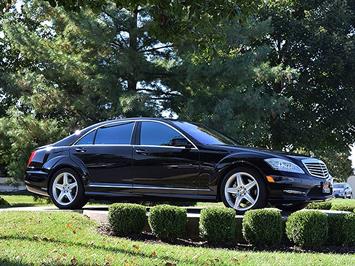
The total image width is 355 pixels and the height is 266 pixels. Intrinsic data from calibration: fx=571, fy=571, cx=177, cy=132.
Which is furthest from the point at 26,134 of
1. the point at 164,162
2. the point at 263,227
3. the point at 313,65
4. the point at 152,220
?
the point at 313,65

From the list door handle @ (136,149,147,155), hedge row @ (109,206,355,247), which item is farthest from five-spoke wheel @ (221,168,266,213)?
door handle @ (136,149,147,155)

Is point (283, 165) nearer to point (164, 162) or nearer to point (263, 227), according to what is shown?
point (263, 227)

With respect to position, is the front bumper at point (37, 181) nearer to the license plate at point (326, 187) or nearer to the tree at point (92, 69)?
the license plate at point (326, 187)

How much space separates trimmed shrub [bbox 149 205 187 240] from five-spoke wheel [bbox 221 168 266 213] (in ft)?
2.43

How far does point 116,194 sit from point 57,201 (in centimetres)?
118

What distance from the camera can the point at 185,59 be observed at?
62.0ft

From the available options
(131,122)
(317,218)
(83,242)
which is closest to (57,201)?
(131,122)

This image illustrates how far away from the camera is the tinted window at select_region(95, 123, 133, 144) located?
29.7 feet

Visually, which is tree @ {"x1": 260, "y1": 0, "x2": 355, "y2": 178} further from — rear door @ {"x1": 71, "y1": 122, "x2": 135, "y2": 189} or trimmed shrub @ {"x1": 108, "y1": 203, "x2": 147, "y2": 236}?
trimmed shrub @ {"x1": 108, "y1": 203, "x2": 147, "y2": 236}

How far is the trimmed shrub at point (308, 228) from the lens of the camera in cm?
749

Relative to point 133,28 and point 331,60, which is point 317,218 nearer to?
point 133,28

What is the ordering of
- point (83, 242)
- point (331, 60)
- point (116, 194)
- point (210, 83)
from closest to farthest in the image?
point (83, 242) → point (116, 194) → point (210, 83) → point (331, 60)

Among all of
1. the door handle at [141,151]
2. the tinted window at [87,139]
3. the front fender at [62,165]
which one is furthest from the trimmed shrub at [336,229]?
the tinted window at [87,139]

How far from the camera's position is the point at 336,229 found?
786 centimetres
